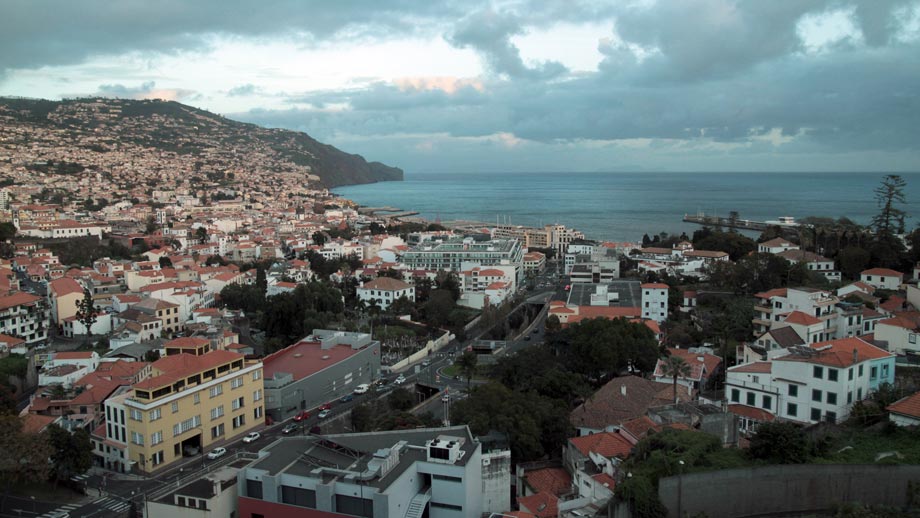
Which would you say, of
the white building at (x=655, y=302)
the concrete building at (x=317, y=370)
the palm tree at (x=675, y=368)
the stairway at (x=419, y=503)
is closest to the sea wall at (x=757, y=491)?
the stairway at (x=419, y=503)

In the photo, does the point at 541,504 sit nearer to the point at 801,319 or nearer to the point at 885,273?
the point at 801,319

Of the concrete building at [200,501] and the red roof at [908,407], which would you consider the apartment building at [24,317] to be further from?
the red roof at [908,407]

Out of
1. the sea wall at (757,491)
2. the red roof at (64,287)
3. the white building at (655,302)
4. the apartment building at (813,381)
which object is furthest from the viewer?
the white building at (655,302)

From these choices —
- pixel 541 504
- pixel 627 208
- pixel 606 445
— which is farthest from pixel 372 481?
pixel 627 208

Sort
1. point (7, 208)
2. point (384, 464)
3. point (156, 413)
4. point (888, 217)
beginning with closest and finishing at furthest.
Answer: point (384, 464) → point (156, 413) → point (888, 217) → point (7, 208)

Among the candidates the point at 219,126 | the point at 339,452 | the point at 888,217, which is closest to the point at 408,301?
the point at 339,452

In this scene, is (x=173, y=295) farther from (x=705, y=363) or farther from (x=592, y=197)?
(x=592, y=197)

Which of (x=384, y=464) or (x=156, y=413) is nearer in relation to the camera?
(x=384, y=464)
